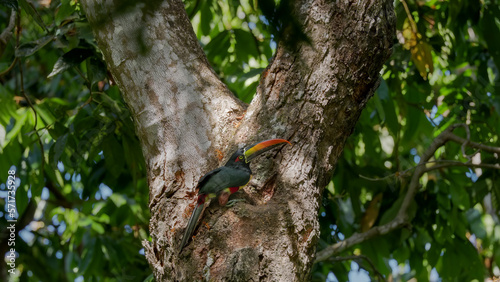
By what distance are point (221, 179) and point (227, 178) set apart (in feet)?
0.07

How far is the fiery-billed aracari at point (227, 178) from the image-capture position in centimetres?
175

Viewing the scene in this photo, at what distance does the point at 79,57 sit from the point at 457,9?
6.66 feet

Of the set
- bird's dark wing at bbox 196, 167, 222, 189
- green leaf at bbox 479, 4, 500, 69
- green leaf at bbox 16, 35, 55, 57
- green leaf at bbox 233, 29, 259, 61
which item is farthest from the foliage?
green leaf at bbox 479, 4, 500, 69

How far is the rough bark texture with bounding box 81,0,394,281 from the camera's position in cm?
172

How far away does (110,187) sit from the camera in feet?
12.1

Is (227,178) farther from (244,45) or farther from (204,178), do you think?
(244,45)

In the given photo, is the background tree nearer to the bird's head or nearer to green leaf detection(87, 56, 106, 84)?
green leaf detection(87, 56, 106, 84)

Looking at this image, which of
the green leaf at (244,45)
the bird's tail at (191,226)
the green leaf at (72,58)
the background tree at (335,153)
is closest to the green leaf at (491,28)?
the background tree at (335,153)

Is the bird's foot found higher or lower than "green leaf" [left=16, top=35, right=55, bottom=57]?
lower

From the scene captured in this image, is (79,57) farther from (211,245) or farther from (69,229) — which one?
(69,229)

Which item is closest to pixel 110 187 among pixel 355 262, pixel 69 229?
pixel 69 229

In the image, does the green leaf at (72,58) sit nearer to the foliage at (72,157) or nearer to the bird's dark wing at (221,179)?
the foliage at (72,157)

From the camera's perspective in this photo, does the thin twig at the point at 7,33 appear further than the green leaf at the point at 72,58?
Yes

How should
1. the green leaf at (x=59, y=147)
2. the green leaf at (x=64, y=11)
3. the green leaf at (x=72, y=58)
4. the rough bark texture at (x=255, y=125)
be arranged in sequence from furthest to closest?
the green leaf at (x=64, y=11) < the green leaf at (x=59, y=147) < the green leaf at (x=72, y=58) < the rough bark texture at (x=255, y=125)
